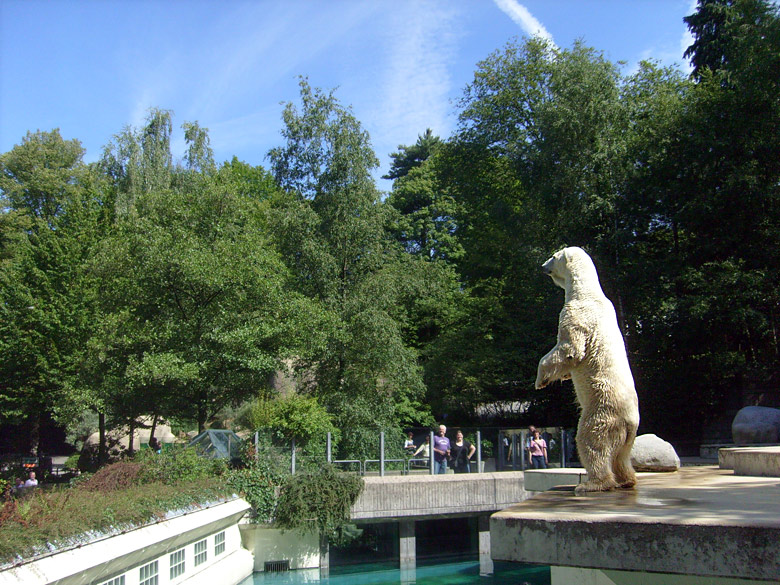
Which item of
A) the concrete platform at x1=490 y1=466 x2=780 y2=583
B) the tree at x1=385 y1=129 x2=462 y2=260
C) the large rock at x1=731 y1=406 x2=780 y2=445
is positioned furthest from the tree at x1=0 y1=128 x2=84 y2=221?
the concrete platform at x1=490 y1=466 x2=780 y2=583

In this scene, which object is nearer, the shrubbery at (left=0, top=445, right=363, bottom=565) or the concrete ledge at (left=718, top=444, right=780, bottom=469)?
the shrubbery at (left=0, top=445, right=363, bottom=565)

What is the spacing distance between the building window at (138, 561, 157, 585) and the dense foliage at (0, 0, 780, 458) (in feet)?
21.3

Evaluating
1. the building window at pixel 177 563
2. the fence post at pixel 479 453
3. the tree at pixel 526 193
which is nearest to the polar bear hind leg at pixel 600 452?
the building window at pixel 177 563

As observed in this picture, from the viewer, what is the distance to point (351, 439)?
20.0 metres

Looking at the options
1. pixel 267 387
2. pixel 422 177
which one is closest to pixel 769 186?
pixel 267 387

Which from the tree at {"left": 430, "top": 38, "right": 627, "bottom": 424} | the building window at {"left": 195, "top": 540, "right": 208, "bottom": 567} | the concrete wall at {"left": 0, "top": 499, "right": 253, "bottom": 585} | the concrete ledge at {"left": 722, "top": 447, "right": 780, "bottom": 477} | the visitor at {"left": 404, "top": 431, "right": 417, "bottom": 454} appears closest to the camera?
the concrete wall at {"left": 0, "top": 499, "right": 253, "bottom": 585}

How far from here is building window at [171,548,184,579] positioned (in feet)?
40.0

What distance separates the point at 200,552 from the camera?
13656 millimetres

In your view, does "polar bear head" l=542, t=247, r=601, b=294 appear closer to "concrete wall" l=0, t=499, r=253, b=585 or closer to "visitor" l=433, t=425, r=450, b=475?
"concrete wall" l=0, t=499, r=253, b=585

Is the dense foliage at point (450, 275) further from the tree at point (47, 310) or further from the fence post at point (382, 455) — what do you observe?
the fence post at point (382, 455)

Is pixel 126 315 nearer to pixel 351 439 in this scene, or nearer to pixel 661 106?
pixel 351 439

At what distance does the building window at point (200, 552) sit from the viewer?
44.1 feet

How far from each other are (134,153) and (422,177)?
62.0ft

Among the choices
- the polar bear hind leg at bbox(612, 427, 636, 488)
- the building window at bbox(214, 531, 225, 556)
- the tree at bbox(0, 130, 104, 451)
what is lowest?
the building window at bbox(214, 531, 225, 556)
